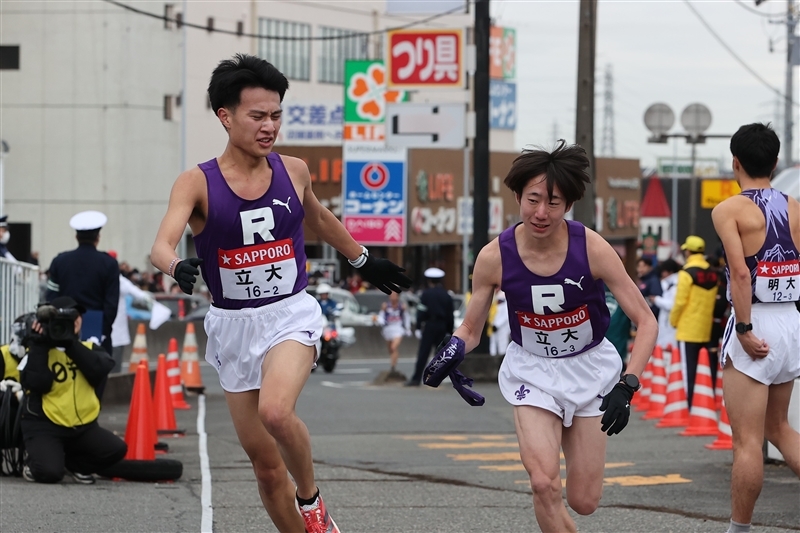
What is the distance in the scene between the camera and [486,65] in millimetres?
23656

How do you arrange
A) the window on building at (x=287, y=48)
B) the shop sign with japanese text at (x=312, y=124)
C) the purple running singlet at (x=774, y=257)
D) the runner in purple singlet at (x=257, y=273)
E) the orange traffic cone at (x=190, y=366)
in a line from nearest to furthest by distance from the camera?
1. the runner in purple singlet at (x=257, y=273)
2. the purple running singlet at (x=774, y=257)
3. the orange traffic cone at (x=190, y=366)
4. the shop sign with japanese text at (x=312, y=124)
5. the window on building at (x=287, y=48)

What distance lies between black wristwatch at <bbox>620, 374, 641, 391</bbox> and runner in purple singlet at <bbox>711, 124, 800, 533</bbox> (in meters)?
1.22

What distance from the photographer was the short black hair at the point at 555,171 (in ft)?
19.6

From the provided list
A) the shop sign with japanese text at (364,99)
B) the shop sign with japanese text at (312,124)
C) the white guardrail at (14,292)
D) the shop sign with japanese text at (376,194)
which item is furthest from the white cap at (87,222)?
the shop sign with japanese text at (312,124)

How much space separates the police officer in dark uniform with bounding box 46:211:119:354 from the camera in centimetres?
1285

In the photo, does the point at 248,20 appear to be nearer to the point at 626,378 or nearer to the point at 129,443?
the point at 129,443

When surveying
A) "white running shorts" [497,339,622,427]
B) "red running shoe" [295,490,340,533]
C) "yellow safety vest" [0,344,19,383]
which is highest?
"white running shorts" [497,339,622,427]

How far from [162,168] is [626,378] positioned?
48.3m

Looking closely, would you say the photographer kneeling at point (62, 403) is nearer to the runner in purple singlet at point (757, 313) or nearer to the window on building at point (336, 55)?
the runner in purple singlet at point (757, 313)

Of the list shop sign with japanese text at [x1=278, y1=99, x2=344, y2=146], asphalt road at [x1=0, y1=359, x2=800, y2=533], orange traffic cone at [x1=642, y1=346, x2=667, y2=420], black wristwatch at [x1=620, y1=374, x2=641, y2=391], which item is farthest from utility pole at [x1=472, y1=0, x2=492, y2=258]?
shop sign with japanese text at [x1=278, y1=99, x2=344, y2=146]

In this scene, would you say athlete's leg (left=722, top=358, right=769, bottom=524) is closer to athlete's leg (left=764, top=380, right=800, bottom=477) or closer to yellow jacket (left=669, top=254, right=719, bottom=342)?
athlete's leg (left=764, top=380, right=800, bottom=477)

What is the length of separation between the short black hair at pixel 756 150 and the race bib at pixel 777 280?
0.46 m

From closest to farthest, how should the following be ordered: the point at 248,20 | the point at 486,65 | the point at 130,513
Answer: the point at 130,513
the point at 486,65
the point at 248,20

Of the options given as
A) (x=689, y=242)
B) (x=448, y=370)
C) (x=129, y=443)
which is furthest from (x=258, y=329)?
(x=689, y=242)
